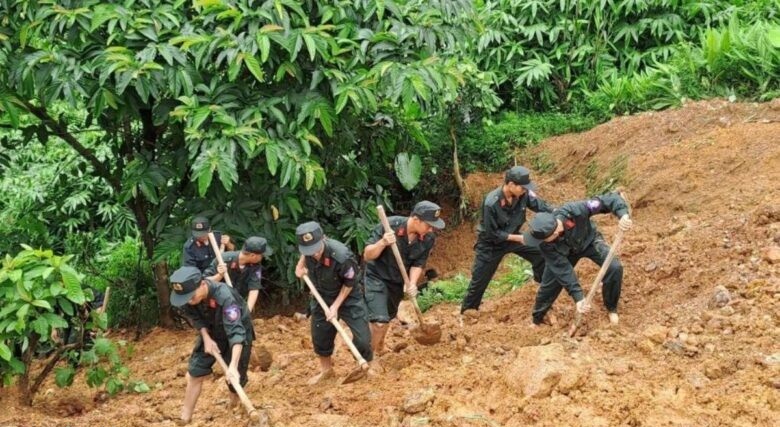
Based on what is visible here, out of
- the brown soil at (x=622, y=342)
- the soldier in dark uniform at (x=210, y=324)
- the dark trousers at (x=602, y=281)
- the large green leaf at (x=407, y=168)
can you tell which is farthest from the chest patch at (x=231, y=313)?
the large green leaf at (x=407, y=168)

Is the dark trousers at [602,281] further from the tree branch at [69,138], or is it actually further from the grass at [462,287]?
the tree branch at [69,138]

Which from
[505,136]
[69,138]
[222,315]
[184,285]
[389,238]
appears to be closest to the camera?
[184,285]

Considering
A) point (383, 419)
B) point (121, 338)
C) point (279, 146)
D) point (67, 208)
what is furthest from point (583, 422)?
point (67, 208)

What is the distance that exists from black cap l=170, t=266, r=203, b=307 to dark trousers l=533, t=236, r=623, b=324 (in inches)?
112

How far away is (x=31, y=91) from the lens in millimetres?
7188

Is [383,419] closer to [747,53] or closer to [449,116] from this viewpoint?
[449,116]

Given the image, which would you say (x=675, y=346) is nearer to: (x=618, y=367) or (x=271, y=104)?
(x=618, y=367)

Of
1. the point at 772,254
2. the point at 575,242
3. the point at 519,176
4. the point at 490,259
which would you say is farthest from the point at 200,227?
the point at 772,254

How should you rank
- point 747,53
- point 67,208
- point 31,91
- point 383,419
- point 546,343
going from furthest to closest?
point 67,208, point 747,53, point 31,91, point 546,343, point 383,419

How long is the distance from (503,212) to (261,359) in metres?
2.43

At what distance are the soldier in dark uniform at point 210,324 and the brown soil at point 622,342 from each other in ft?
1.03

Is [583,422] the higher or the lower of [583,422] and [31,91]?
the lower

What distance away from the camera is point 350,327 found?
6523 mm

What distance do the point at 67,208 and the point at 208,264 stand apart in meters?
3.91
